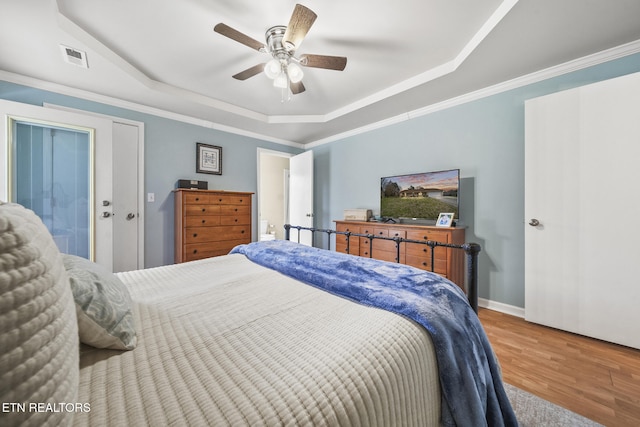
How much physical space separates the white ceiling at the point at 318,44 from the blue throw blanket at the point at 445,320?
1.86m

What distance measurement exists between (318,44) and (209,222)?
2421mm

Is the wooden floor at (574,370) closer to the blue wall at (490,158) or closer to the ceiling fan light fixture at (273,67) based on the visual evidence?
the blue wall at (490,158)

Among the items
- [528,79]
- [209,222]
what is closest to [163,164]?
[209,222]

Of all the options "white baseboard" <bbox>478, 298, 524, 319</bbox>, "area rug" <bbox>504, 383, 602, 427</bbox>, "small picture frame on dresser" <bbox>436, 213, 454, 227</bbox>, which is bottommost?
"area rug" <bbox>504, 383, 602, 427</bbox>

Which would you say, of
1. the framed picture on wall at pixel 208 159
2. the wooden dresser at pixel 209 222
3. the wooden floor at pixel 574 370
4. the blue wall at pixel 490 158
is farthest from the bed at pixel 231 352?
the framed picture on wall at pixel 208 159

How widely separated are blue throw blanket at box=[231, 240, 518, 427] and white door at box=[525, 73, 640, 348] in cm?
179

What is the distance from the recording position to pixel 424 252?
2.72 metres

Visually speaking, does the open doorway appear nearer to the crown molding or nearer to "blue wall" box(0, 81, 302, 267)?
"blue wall" box(0, 81, 302, 267)

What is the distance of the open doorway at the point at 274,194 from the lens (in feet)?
19.8

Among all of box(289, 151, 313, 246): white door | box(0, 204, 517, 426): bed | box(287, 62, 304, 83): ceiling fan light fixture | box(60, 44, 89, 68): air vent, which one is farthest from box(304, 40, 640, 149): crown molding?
box(60, 44, 89, 68): air vent

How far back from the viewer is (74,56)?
6.87 ft

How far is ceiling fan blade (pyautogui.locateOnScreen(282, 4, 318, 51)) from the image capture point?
1.46 meters

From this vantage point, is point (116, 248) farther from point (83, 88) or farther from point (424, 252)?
point (424, 252)

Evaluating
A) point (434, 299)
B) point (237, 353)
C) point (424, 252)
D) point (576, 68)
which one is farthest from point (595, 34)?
point (237, 353)
